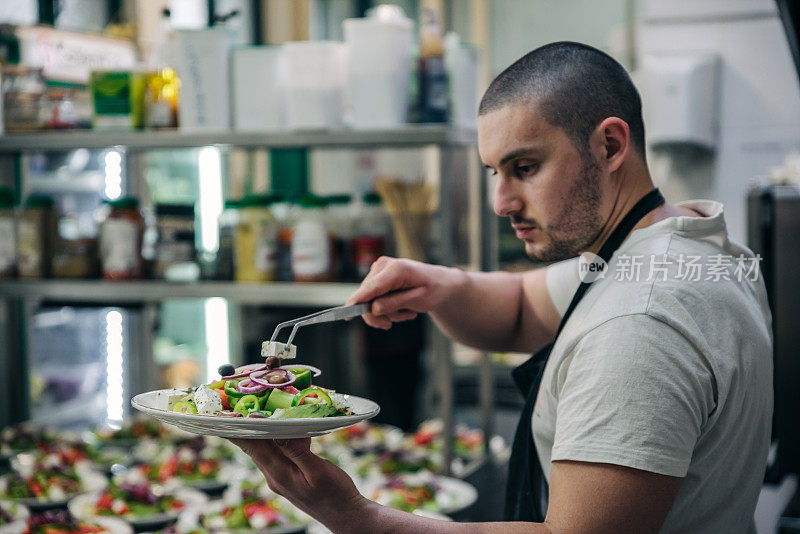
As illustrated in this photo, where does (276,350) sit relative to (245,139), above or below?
below

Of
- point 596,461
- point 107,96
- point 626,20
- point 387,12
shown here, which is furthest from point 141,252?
point 626,20

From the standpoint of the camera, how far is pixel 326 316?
4.28 ft

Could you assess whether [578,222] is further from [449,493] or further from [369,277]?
[449,493]

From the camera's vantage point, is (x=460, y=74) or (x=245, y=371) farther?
(x=460, y=74)

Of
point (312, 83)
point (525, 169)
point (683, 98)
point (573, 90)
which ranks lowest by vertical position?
point (525, 169)

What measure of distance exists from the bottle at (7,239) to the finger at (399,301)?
1473mm

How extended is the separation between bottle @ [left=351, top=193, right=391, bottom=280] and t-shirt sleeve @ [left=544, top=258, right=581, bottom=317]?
0.61 metres

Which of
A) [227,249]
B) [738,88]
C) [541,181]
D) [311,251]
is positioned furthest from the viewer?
[738,88]

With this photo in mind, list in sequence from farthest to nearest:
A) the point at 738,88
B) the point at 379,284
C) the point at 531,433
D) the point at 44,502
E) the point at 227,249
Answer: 1. the point at 738,88
2. the point at 227,249
3. the point at 44,502
4. the point at 379,284
5. the point at 531,433

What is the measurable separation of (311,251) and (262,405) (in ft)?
3.46

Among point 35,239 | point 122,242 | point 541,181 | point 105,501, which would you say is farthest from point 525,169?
point 35,239

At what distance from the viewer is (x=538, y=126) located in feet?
3.94

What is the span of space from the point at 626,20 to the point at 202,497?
14.8 feet

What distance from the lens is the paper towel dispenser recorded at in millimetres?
4258
